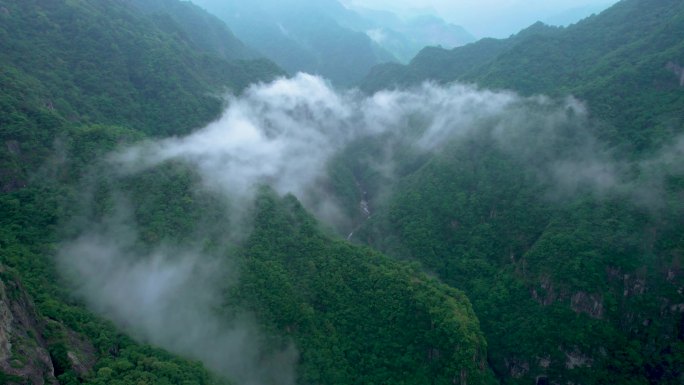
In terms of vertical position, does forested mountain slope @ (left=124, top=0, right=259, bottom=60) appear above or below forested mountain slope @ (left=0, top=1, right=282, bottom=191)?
above

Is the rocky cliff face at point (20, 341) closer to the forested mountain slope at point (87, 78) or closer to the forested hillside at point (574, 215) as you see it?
the forested mountain slope at point (87, 78)

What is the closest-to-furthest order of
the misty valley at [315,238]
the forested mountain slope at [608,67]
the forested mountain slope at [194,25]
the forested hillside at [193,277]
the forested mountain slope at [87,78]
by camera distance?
the forested hillside at [193,277], the misty valley at [315,238], the forested mountain slope at [87,78], the forested mountain slope at [608,67], the forested mountain slope at [194,25]

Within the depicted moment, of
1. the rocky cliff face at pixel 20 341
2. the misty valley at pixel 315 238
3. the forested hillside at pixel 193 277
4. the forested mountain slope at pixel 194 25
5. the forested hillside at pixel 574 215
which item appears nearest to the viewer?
the rocky cliff face at pixel 20 341

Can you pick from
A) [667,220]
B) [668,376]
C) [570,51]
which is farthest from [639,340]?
[570,51]

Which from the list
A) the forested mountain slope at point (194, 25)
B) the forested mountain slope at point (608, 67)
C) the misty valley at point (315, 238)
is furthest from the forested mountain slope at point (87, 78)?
the forested mountain slope at point (608, 67)

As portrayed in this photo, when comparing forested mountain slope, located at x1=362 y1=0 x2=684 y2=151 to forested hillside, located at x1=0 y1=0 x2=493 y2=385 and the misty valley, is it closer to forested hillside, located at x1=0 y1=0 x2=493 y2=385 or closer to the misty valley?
the misty valley

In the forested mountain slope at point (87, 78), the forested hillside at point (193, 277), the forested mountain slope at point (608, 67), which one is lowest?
the forested hillside at point (193, 277)

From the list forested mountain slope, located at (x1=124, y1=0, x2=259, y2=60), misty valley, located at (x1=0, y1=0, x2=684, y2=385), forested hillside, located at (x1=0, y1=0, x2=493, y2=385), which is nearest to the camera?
forested hillside, located at (x1=0, y1=0, x2=493, y2=385)

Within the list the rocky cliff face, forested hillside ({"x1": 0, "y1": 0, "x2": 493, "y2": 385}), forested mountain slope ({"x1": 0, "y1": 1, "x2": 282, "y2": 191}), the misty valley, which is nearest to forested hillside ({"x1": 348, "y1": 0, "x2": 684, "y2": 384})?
the misty valley

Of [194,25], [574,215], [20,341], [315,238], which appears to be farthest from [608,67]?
[194,25]
